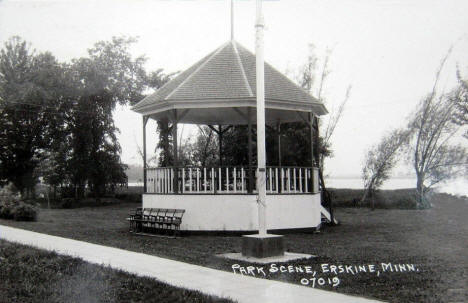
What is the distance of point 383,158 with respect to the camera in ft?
111

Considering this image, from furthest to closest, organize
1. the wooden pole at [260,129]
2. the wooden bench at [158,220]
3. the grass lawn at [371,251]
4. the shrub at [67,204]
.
→ the shrub at [67,204], the wooden bench at [158,220], the wooden pole at [260,129], the grass lawn at [371,251]

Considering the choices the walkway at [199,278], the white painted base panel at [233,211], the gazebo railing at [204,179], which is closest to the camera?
the walkway at [199,278]

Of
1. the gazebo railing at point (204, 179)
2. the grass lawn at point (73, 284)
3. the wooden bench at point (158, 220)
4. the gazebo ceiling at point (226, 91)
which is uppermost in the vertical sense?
the gazebo ceiling at point (226, 91)

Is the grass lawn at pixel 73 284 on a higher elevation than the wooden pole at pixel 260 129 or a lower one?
lower

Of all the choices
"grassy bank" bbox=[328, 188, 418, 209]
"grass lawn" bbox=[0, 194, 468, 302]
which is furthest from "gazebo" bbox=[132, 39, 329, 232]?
"grassy bank" bbox=[328, 188, 418, 209]

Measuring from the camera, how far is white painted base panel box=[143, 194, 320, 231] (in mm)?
16016

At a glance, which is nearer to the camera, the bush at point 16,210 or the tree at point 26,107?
the bush at point 16,210

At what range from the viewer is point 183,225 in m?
16.4

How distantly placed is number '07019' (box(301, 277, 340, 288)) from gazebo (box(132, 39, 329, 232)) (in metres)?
7.57

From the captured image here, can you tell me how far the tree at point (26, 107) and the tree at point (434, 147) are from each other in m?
25.9

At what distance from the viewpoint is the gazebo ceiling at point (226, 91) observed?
16.2m

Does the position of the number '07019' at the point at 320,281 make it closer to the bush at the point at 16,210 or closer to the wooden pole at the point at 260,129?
the wooden pole at the point at 260,129

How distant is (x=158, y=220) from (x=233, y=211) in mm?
2257

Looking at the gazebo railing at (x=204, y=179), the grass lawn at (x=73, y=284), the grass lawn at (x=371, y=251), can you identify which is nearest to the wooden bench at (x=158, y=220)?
the grass lawn at (x=371, y=251)
